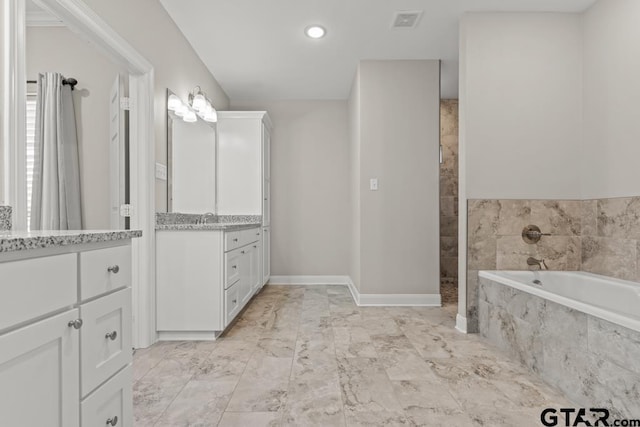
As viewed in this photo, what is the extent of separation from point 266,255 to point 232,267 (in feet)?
5.60

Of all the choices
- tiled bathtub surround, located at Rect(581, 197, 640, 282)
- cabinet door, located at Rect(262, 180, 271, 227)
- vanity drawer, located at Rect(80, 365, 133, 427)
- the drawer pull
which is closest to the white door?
vanity drawer, located at Rect(80, 365, 133, 427)

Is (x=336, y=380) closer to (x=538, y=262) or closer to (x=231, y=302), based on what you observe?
(x=231, y=302)

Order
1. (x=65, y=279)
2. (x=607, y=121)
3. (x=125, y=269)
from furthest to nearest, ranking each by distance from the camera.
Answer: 1. (x=607, y=121)
2. (x=125, y=269)
3. (x=65, y=279)

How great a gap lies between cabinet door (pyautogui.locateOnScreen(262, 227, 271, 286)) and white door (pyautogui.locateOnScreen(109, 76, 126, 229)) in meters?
2.01

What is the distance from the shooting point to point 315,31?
3.20m

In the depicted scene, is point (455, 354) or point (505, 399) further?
point (455, 354)

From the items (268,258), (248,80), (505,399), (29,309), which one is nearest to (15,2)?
(29,309)

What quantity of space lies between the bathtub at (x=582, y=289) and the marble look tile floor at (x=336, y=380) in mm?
465

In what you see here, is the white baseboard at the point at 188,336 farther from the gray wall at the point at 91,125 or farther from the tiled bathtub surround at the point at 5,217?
the tiled bathtub surround at the point at 5,217

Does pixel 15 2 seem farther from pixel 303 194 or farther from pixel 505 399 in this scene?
pixel 303 194

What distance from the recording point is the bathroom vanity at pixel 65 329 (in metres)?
0.83

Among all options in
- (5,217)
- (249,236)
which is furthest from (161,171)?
(5,217)

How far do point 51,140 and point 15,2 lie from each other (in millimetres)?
1324

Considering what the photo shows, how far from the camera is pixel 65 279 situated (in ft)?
3.31
